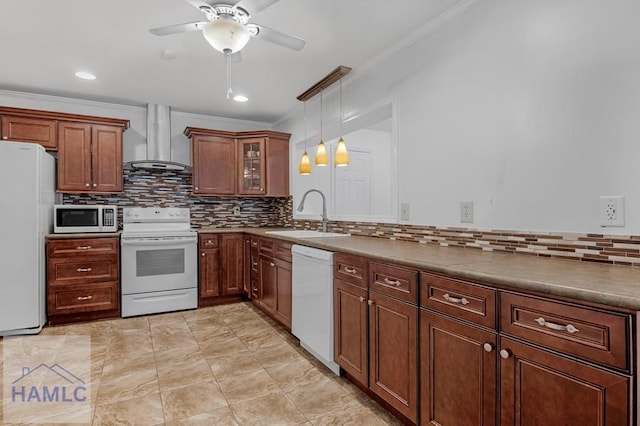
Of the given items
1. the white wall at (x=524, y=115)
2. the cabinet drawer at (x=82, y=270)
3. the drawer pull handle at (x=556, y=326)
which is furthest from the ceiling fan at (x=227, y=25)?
the cabinet drawer at (x=82, y=270)

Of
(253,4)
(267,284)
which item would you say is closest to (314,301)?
(267,284)

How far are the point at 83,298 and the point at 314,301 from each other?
8.19ft

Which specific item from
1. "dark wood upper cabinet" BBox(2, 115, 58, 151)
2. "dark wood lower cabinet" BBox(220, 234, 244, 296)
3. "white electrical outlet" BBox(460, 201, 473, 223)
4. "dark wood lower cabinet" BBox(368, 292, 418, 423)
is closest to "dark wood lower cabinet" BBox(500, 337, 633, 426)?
"dark wood lower cabinet" BBox(368, 292, 418, 423)

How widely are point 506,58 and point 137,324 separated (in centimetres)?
374

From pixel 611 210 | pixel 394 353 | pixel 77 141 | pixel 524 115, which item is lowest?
pixel 394 353

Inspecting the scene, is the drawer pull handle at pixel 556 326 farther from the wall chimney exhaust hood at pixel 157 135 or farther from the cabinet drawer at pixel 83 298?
the wall chimney exhaust hood at pixel 157 135

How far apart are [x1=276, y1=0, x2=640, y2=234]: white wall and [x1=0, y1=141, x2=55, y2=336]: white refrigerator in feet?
10.6

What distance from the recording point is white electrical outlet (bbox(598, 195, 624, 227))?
144 cm

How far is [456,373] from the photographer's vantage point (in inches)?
55.5

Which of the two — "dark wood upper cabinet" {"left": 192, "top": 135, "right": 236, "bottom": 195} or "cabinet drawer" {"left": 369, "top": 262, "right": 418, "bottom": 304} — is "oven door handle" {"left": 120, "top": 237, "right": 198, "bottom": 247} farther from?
"cabinet drawer" {"left": 369, "top": 262, "right": 418, "bottom": 304}

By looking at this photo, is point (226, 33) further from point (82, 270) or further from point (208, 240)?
point (82, 270)

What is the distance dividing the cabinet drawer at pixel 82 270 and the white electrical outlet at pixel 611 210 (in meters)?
3.94

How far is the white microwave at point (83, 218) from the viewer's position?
11.3 ft

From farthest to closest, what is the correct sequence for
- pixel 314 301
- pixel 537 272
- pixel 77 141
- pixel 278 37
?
pixel 77 141 < pixel 314 301 < pixel 278 37 < pixel 537 272
